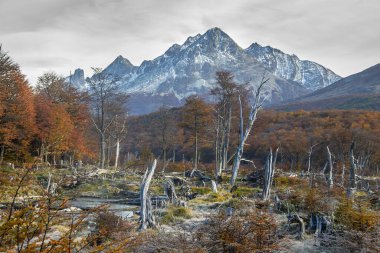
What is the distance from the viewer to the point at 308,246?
38.1 feet

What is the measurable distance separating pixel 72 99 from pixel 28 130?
435 inches

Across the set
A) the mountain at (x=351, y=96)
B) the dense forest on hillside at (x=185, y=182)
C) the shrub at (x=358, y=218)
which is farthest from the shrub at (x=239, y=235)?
the mountain at (x=351, y=96)

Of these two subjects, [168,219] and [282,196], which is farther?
[282,196]

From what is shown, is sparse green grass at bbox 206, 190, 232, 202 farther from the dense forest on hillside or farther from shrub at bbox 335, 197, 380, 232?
shrub at bbox 335, 197, 380, 232

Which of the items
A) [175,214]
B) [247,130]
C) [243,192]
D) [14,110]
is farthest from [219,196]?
[14,110]

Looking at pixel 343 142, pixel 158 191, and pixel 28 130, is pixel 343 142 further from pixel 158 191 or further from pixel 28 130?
pixel 28 130

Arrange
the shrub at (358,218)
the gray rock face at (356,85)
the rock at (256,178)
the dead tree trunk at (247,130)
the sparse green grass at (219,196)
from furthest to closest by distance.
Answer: the gray rock face at (356,85), the rock at (256,178), the dead tree trunk at (247,130), the sparse green grass at (219,196), the shrub at (358,218)

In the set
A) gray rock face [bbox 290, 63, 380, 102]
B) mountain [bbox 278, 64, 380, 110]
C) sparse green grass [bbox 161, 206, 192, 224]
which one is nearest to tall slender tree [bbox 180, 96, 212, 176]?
sparse green grass [bbox 161, 206, 192, 224]

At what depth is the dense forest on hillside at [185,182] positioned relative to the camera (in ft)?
24.3

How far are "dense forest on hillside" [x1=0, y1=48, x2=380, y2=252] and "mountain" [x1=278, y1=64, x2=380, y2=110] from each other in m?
42.4

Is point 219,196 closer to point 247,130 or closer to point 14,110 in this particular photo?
point 247,130

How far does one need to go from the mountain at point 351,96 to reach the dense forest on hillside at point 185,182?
4237 centimetres

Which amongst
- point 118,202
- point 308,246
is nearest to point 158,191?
point 118,202

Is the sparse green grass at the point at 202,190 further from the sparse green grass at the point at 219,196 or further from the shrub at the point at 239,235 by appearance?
the shrub at the point at 239,235
